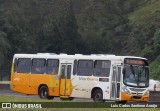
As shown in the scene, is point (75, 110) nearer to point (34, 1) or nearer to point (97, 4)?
point (34, 1)

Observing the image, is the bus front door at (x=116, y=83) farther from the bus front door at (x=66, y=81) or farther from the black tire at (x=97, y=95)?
the bus front door at (x=66, y=81)

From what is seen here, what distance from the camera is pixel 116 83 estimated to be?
3100cm

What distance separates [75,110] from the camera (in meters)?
23.3

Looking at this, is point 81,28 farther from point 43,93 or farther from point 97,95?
point 97,95

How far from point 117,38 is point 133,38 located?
629 cm

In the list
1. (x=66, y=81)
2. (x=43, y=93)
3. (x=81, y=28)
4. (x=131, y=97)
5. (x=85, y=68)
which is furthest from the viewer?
(x=81, y=28)

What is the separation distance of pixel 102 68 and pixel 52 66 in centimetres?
440

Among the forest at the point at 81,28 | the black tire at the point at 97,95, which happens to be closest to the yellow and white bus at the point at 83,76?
the black tire at the point at 97,95

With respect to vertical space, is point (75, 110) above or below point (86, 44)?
below

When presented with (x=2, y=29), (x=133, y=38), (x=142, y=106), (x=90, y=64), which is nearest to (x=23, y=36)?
(x=2, y=29)

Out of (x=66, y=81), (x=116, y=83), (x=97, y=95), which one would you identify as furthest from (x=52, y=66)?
(x=116, y=83)

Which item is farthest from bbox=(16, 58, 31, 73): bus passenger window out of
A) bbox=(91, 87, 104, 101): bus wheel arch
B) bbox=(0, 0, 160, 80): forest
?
bbox=(0, 0, 160, 80): forest

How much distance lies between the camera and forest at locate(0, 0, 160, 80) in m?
91.0

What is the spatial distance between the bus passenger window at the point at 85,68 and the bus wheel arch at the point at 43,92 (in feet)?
9.49
